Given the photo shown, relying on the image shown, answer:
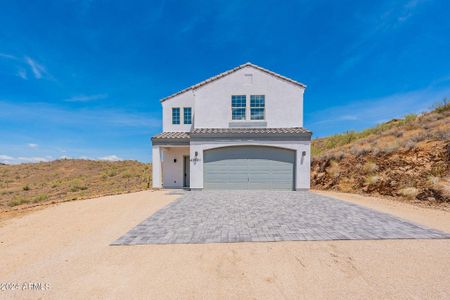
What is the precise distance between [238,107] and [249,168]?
4.63 meters

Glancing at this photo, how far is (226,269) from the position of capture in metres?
3.65

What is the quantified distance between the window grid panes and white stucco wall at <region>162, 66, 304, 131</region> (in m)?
0.24

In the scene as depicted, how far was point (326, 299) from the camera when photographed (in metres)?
2.89

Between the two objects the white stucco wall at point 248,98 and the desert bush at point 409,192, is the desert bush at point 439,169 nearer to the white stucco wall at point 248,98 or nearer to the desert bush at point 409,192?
the desert bush at point 409,192

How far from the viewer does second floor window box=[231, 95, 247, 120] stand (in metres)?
13.9

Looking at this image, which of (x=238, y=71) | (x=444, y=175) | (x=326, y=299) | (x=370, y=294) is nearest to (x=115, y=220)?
(x=326, y=299)

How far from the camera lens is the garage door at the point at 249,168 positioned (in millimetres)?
12570

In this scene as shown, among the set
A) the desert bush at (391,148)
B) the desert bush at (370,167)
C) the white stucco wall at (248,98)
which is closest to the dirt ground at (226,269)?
the desert bush at (370,167)

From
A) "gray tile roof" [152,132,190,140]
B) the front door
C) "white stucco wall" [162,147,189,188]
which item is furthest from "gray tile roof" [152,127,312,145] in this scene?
the front door

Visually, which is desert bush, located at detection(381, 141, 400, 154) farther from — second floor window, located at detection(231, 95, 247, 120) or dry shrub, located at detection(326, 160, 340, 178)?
second floor window, located at detection(231, 95, 247, 120)

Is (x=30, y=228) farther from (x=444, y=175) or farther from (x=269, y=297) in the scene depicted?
(x=444, y=175)

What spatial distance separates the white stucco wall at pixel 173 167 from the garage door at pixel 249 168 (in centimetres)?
281

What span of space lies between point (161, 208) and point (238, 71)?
10817mm

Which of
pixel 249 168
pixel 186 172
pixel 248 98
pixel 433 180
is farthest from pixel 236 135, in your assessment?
pixel 433 180
